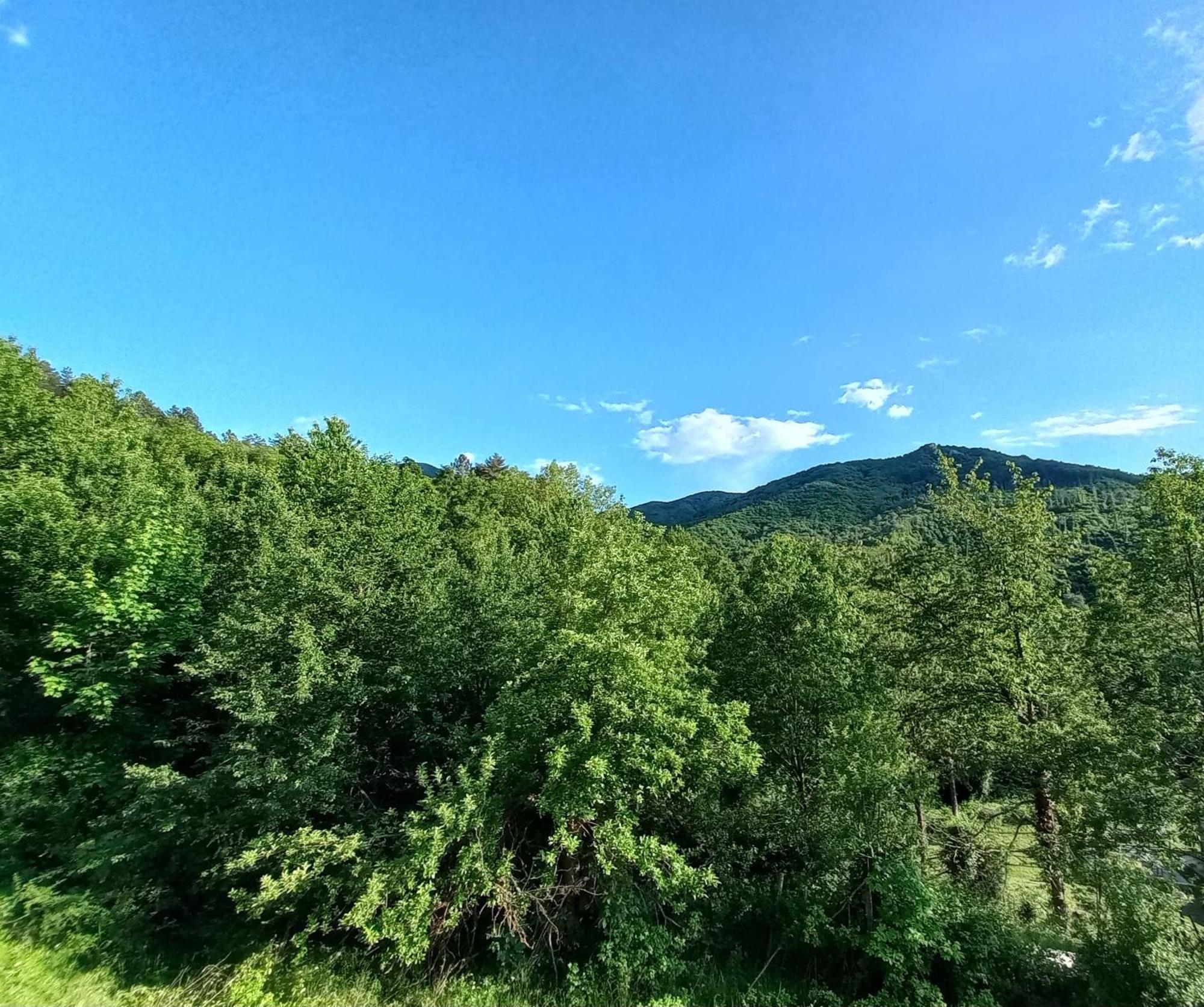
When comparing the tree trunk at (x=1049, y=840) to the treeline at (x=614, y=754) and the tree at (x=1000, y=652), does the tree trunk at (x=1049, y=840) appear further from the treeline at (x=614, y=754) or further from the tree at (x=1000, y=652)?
the treeline at (x=614, y=754)

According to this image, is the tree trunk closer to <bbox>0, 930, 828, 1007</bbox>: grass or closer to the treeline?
the treeline

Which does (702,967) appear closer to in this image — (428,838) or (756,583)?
(428,838)

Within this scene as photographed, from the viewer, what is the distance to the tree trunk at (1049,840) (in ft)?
48.7

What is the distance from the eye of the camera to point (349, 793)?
630 inches

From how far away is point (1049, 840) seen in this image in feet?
50.9

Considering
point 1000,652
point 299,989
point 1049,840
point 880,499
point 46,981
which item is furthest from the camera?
point 880,499

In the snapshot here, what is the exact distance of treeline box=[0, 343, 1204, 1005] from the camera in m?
12.8

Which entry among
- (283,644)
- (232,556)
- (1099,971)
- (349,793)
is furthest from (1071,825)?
(232,556)

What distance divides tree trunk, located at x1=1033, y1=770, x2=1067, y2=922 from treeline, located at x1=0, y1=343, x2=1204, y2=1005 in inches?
5.4

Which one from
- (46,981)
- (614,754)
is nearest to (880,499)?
(614,754)

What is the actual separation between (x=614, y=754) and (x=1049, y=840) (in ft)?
43.5

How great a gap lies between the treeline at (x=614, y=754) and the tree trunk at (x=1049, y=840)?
0.14 metres

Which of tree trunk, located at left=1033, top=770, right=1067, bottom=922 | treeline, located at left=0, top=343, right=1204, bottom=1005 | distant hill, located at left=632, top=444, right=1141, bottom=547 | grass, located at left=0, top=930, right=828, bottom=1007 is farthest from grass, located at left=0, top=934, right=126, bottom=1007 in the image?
distant hill, located at left=632, top=444, right=1141, bottom=547

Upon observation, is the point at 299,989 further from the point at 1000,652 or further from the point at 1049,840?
the point at 1000,652
